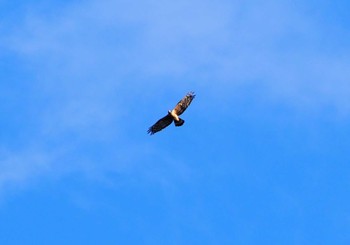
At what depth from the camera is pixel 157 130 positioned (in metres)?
62.2

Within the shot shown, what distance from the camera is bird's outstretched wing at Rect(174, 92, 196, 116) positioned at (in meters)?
61.0

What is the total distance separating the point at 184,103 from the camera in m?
61.0

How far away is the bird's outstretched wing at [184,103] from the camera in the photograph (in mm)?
61000

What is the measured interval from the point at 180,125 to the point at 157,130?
2.38 metres

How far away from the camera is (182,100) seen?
61.1 meters

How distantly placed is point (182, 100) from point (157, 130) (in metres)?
2.93

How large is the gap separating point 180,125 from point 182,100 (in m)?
1.84

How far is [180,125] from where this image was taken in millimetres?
60438
